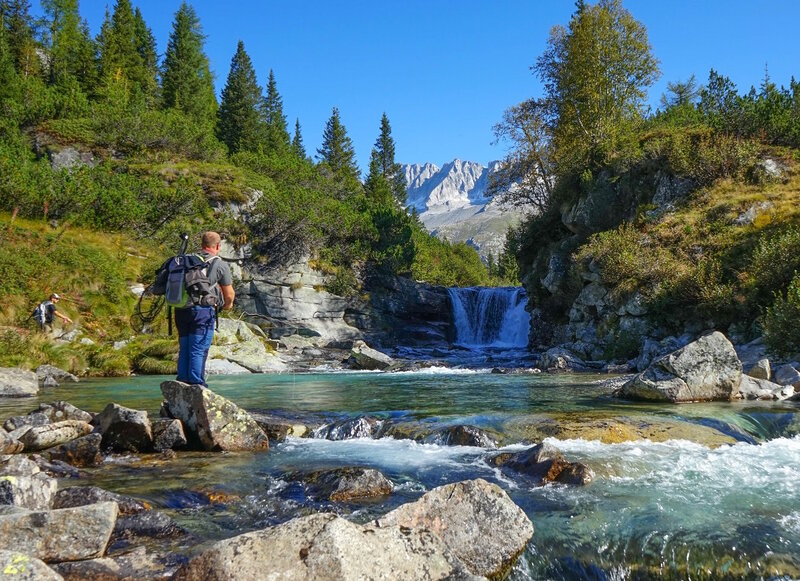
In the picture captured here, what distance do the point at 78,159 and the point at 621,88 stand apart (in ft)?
118

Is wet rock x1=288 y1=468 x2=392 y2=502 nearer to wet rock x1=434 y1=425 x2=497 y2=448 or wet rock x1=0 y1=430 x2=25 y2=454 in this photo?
wet rock x1=434 y1=425 x2=497 y2=448

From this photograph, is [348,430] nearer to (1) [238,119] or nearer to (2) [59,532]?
(2) [59,532]

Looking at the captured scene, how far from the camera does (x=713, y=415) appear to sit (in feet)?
30.9

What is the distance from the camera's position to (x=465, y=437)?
27.0 feet

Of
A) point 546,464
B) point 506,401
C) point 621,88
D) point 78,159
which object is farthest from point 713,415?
point 78,159

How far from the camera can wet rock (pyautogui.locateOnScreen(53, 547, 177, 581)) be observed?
11.4 feet

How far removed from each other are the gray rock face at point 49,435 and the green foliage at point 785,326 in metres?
15.8

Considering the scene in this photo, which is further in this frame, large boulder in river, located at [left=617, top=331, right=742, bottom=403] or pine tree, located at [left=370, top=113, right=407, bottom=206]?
pine tree, located at [left=370, top=113, right=407, bottom=206]

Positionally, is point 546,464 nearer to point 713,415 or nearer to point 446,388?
point 713,415

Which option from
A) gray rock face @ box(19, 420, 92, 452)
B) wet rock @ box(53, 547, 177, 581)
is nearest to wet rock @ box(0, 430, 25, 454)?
gray rock face @ box(19, 420, 92, 452)

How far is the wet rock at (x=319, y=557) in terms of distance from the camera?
293cm

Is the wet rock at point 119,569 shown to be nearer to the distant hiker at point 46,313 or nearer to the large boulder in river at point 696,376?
the large boulder in river at point 696,376

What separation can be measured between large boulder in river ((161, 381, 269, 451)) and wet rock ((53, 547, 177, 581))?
12.8 ft

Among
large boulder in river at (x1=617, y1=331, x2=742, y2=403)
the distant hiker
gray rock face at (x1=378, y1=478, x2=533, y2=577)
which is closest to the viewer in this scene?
gray rock face at (x1=378, y1=478, x2=533, y2=577)
